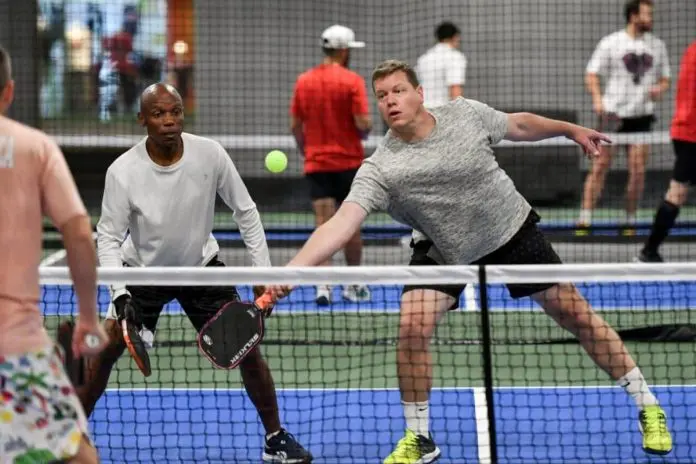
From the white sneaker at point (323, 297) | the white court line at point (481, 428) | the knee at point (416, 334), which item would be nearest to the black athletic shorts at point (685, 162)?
the white sneaker at point (323, 297)

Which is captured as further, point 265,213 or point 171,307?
point 265,213

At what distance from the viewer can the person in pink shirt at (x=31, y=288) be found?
3.58m

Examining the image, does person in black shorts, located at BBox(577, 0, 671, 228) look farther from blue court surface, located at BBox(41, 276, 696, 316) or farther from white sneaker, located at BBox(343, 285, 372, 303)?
white sneaker, located at BBox(343, 285, 372, 303)

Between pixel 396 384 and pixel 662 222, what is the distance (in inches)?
133

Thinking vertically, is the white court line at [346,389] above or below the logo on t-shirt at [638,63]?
below

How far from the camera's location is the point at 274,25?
15.0 m

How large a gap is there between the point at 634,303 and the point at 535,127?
146 inches

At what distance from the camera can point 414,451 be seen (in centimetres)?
530

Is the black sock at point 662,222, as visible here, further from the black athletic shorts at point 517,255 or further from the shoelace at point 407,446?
the shoelace at point 407,446

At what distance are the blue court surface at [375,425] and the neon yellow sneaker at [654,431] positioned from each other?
80 mm

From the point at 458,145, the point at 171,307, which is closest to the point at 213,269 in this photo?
the point at 458,145

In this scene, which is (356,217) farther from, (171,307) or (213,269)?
(171,307)

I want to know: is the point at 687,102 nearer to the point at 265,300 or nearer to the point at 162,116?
the point at 162,116

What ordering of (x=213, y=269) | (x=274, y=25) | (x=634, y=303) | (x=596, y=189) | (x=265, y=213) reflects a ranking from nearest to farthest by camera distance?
(x=213, y=269)
(x=634, y=303)
(x=596, y=189)
(x=265, y=213)
(x=274, y=25)
